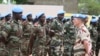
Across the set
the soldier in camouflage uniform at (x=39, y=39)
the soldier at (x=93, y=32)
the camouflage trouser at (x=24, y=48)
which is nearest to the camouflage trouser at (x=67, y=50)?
the soldier in camouflage uniform at (x=39, y=39)

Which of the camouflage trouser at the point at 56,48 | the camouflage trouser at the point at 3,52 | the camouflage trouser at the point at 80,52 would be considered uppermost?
the camouflage trouser at the point at 80,52

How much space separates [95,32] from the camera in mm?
14539

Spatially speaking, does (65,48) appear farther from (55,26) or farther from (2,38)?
(2,38)

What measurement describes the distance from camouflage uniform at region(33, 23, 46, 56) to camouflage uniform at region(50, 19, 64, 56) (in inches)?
33.7

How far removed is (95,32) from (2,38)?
6362 millimetres

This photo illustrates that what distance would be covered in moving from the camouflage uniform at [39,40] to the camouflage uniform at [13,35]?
1914mm

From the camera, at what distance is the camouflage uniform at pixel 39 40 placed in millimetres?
10820

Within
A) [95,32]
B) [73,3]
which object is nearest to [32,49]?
[95,32]

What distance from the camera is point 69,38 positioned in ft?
41.4

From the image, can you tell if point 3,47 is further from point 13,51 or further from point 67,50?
point 67,50

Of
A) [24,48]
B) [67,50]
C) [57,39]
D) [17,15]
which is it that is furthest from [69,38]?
[17,15]

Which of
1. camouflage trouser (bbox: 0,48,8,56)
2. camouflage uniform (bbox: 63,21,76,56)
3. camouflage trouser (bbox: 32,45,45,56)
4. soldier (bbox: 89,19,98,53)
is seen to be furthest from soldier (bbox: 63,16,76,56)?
camouflage trouser (bbox: 0,48,8,56)

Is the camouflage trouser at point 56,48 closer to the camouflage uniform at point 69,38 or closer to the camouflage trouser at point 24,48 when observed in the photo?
the camouflage uniform at point 69,38

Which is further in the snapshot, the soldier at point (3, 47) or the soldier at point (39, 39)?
the soldier at point (39, 39)
